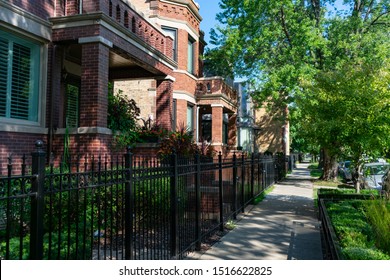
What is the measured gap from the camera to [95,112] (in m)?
8.34

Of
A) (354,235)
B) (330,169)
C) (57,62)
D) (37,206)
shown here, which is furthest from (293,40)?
(37,206)

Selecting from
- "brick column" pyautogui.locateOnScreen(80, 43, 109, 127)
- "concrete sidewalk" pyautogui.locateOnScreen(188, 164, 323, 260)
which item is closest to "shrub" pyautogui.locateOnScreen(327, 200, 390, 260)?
"concrete sidewalk" pyautogui.locateOnScreen(188, 164, 323, 260)

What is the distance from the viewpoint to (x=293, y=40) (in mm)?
19188

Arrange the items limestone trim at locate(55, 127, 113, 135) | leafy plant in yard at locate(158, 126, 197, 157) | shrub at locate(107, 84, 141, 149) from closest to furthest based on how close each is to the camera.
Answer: limestone trim at locate(55, 127, 113, 135) < shrub at locate(107, 84, 141, 149) < leafy plant in yard at locate(158, 126, 197, 157)

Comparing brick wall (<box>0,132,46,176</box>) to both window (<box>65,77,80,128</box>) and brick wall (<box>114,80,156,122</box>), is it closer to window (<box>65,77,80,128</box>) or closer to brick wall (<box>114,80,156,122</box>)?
window (<box>65,77,80,128</box>)

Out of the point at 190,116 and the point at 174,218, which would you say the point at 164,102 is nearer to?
the point at 190,116

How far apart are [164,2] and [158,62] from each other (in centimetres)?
603

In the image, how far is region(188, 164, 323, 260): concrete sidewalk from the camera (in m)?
6.09

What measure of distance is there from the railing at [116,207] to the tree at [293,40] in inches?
403

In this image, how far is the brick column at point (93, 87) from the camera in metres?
8.34

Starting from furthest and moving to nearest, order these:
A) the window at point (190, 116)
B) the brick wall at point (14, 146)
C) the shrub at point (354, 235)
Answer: the window at point (190, 116)
the brick wall at point (14, 146)
the shrub at point (354, 235)

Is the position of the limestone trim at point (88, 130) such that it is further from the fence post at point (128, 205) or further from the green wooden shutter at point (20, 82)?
the fence post at point (128, 205)

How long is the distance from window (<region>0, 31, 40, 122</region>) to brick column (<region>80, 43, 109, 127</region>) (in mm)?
1212

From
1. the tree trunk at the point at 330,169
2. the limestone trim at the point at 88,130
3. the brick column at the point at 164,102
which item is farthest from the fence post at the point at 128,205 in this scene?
the tree trunk at the point at 330,169
